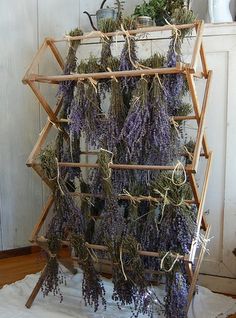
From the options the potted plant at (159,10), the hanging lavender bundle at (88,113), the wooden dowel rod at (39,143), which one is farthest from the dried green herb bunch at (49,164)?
the potted plant at (159,10)

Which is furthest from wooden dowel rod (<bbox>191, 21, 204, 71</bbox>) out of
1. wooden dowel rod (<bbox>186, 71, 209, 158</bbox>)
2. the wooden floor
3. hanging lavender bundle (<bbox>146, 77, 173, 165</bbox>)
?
the wooden floor

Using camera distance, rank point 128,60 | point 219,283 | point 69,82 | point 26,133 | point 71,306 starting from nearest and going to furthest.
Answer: point 128,60 < point 69,82 < point 71,306 < point 219,283 < point 26,133

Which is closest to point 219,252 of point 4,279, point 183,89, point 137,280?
point 137,280

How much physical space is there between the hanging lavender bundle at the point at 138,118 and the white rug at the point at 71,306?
0.83 meters

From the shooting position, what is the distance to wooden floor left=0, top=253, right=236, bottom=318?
2256 millimetres

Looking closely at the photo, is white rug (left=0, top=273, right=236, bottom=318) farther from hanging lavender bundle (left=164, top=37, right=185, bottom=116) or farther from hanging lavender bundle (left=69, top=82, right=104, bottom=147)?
hanging lavender bundle (left=164, top=37, right=185, bottom=116)

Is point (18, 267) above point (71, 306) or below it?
below

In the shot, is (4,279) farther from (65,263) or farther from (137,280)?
(137,280)

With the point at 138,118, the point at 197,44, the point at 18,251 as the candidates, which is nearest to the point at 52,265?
the point at 138,118

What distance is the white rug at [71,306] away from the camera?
1.80 m

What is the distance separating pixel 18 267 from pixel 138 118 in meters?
1.40

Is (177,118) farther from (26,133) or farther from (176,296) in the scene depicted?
(26,133)

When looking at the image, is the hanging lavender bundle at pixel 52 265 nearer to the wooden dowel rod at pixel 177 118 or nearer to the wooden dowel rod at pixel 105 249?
the wooden dowel rod at pixel 105 249

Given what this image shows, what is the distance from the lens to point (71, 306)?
188 centimetres
